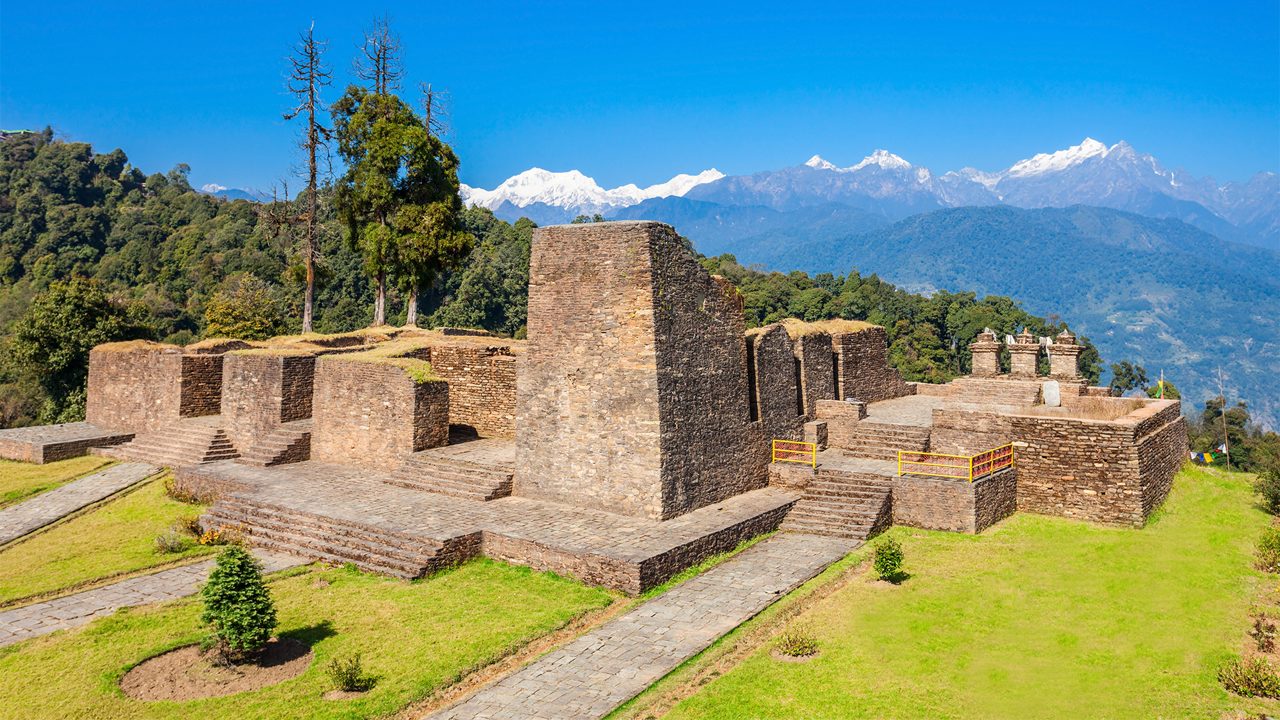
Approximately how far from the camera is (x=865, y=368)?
21.6 meters

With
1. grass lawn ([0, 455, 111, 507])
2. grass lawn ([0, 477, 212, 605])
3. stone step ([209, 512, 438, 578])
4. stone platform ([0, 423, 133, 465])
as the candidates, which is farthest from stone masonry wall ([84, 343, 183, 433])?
stone step ([209, 512, 438, 578])

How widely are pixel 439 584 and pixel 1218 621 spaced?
9719mm

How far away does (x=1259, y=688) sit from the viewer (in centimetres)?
802

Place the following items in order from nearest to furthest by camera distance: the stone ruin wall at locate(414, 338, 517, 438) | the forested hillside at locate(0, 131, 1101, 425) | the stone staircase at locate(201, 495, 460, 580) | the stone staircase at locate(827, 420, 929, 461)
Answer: the stone staircase at locate(201, 495, 460, 580), the stone staircase at locate(827, 420, 929, 461), the stone ruin wall at locate(414, 338, 517, 438), the forested hillside at locate(0, 131, 1101, 425)

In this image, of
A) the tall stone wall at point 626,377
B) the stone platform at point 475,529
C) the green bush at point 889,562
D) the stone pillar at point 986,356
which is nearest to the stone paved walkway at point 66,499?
the stone platform at point 475,529

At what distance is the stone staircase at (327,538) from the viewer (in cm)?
1194

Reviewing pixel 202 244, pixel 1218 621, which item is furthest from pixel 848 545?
pixel 202 244

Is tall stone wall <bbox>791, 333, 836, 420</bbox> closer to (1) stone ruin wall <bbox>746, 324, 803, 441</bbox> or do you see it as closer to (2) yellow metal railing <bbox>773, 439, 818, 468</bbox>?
(1) stone ruin wall <bbox>746, 324, 803, 441</bbox>

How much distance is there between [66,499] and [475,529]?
10.0 meters

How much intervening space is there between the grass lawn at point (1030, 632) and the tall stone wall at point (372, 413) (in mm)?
9053

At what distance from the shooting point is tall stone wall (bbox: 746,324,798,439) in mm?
15727

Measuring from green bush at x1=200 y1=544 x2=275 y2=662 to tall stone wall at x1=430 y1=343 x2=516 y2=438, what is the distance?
9226mm

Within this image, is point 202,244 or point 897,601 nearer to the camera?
point 897,601

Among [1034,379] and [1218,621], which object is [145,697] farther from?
[1034,379]
